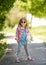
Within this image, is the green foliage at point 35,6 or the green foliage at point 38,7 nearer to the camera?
the green foliage at point 38,7

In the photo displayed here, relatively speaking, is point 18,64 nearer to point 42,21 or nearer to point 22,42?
point 22,42

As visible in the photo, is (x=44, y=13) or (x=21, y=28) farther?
(x=44, y=13)

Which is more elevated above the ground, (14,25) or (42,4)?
(42,4)

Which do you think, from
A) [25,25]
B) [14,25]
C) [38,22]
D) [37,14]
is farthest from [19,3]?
[25,25]

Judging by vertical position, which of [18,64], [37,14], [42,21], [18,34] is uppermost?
[18,34]

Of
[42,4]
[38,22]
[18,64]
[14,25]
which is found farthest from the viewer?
[38,22]

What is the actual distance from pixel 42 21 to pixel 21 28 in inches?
2372

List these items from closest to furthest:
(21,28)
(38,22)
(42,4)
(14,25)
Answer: (21,28)
(42,4)
(14,25)
(38,22)

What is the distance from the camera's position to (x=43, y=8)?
164 feet

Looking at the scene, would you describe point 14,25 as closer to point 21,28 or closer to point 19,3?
point 19,3

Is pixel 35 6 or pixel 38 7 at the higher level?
pixel 35 6

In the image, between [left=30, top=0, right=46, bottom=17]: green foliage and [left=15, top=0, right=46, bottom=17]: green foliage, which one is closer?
[left=30, top=0, right=46, bottom=17]: green foliage

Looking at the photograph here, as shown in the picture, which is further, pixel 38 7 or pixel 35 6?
pixel 35 6

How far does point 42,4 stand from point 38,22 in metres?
22.4
